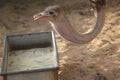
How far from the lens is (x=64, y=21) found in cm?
212

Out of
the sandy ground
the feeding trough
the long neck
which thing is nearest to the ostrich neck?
the long neck

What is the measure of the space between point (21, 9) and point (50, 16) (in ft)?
8.93

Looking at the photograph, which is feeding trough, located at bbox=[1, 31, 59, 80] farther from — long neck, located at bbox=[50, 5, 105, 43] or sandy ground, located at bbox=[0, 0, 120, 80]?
long neck, located at bbox=[50, 5, 105, 43]

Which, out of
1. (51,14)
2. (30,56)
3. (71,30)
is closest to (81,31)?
(30,56)

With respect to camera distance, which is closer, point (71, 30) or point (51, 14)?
point (51, 14)

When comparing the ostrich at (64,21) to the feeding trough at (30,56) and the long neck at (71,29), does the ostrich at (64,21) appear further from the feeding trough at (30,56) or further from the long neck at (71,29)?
the feeding trough at (30,56)

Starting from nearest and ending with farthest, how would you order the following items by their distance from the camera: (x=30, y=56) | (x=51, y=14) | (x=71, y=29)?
(x=51, y=14) < (x=71, y=29) < (x=30, y=56)

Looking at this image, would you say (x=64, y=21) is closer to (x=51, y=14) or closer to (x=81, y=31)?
(x=51, y=14)

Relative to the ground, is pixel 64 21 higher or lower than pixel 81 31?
lower

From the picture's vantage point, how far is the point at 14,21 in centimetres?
436

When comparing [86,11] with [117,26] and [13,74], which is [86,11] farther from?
[13,74]

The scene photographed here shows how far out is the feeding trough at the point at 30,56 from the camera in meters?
2.51

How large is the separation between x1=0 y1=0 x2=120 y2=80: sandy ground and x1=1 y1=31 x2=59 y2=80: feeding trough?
0.28 meters

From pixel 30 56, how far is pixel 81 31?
1.15 m
